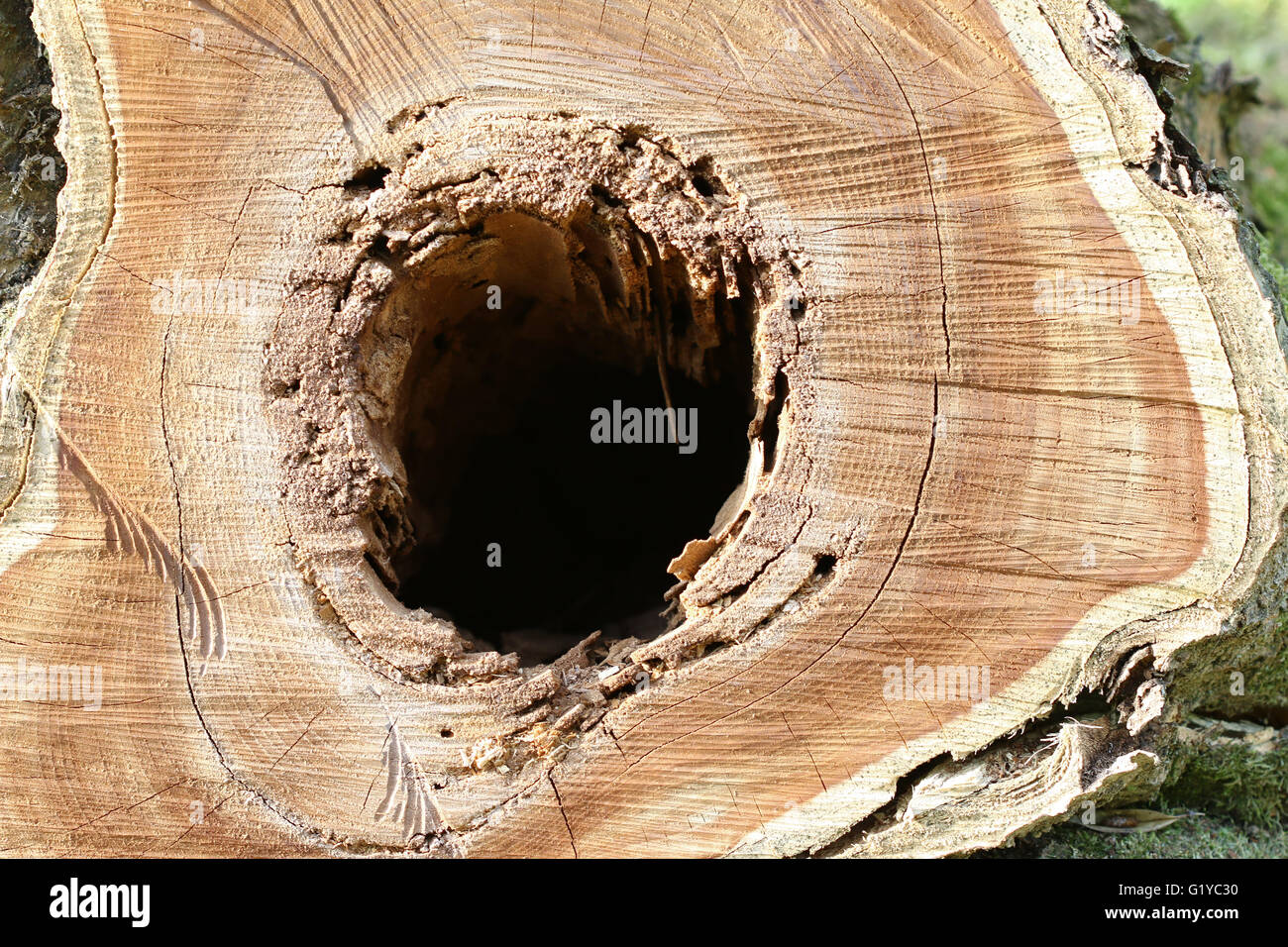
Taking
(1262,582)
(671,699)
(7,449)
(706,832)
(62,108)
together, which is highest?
(62,108)

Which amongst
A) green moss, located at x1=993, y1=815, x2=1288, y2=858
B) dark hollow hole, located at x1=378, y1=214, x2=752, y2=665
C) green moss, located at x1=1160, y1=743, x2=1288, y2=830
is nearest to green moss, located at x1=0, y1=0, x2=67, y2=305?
dark hollow hole, located at x1=378, y1=214, x2=752, y2=665

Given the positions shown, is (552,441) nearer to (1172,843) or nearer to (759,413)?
(759,413)

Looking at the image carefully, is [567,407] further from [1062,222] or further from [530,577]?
[1062,222]

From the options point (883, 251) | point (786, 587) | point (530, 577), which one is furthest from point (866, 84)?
point (530, 577)

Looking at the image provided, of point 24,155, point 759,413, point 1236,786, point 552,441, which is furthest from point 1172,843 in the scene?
point 24,155

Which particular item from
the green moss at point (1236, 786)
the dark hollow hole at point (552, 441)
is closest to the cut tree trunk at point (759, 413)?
the dark hollow hole at point (552, 441)

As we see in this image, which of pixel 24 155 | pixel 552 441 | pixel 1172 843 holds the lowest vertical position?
pixel 1172 843
